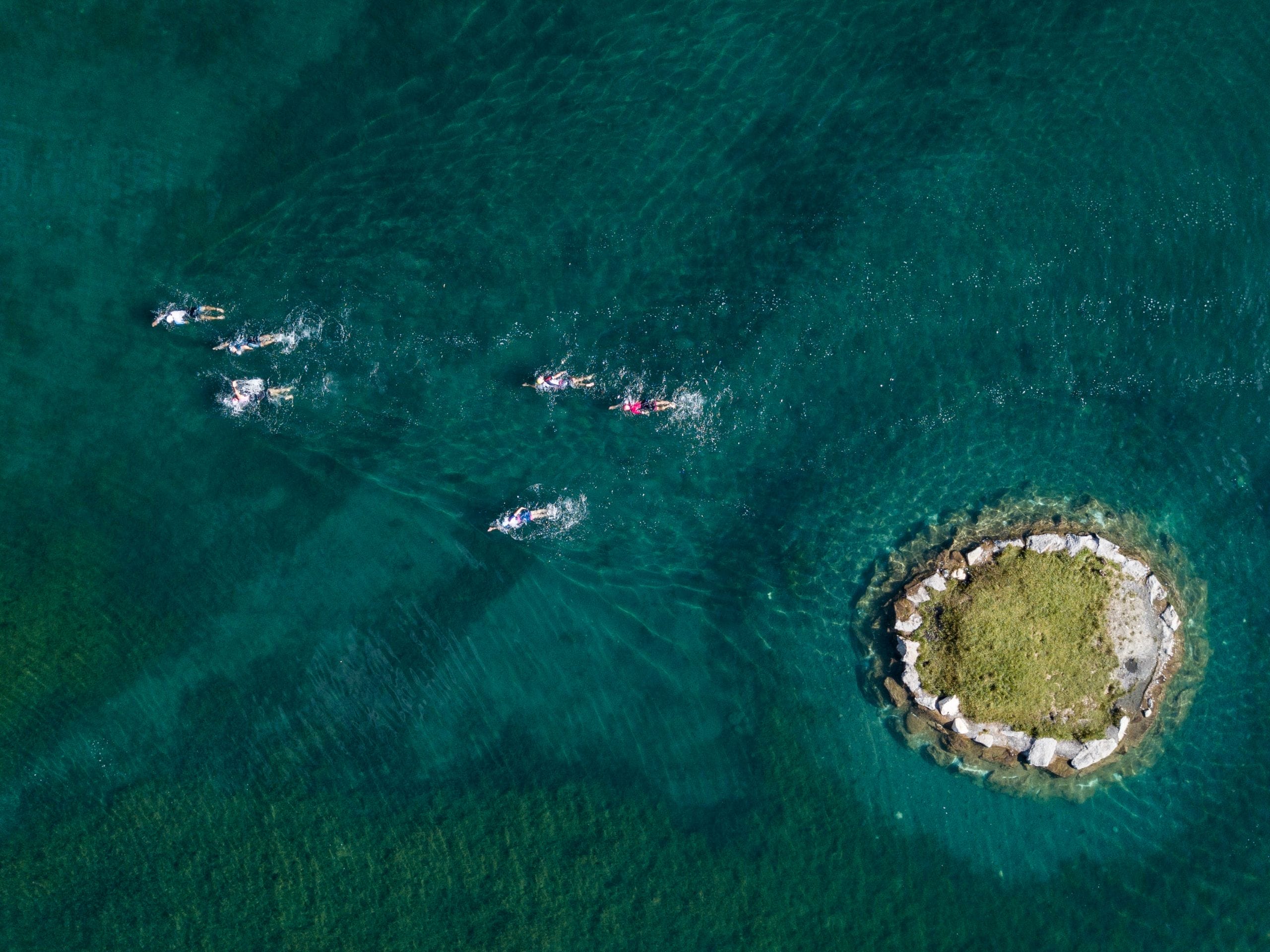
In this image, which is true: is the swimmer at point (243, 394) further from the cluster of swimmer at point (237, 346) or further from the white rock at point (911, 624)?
the white rock at point (911, 624)

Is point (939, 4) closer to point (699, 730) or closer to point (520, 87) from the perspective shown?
point (520, 87)

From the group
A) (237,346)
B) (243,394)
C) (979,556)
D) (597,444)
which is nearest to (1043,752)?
(979,556)

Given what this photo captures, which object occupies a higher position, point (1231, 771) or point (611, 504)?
point (611, 504)

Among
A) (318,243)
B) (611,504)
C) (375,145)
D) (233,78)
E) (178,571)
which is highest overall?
(233,78)

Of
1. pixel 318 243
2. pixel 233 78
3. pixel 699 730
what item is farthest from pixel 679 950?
pixel 233 78

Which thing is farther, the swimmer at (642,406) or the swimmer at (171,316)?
the swimmer at (642,406)

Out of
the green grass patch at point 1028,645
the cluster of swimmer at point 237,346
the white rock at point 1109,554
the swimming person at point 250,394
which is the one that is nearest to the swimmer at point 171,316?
the cluster of swimmer at point 237,346
